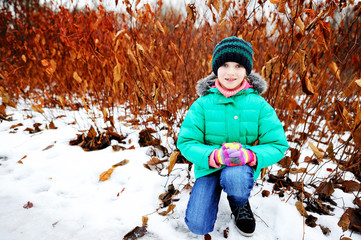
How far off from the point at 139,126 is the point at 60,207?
1134 mm

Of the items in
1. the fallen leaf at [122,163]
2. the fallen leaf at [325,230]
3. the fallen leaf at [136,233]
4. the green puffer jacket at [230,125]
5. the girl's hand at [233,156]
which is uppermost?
the green puffer jacket at [230,125]

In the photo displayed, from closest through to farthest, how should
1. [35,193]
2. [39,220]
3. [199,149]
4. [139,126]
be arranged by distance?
1. [199,149]
2. [39,220]
3. [35,193]
4. [139,126]

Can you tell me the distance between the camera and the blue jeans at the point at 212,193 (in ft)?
2.57

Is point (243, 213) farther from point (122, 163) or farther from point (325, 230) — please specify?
point (122, 163)

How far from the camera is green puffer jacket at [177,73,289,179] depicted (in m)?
0.85

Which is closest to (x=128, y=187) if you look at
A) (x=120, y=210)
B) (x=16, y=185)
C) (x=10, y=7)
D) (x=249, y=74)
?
(x=120, y=210)

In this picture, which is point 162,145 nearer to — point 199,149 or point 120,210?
point 120,210

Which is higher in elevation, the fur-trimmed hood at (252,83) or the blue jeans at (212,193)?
the fur-trimmed hood at (252,83)

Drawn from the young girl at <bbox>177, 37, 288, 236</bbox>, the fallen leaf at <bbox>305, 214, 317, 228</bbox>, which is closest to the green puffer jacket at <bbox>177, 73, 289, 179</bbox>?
the young girl at <bbox>177, 37, 288, 236</bbox>

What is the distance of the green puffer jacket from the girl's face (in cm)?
6

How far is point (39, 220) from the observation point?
951 mm

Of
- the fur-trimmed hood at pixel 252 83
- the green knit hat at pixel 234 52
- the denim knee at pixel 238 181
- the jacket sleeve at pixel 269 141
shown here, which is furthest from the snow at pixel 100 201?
the green knit hat at pixel 234 52

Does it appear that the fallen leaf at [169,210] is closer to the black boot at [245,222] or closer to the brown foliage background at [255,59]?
the black boot at [245,222]

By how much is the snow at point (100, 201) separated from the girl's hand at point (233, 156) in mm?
424
